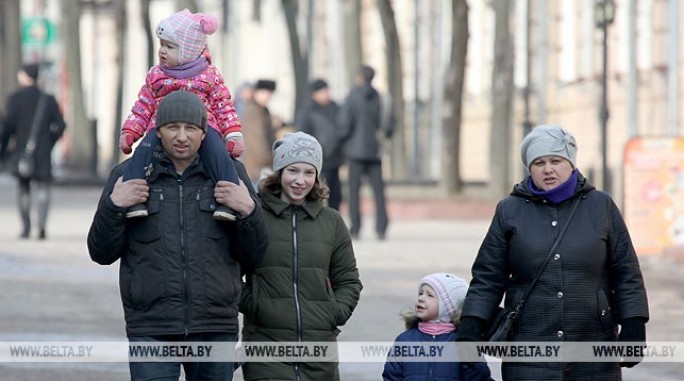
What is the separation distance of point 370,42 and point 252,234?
1706 inches

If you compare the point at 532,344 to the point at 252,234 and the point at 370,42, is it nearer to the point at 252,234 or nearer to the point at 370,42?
the point at 252,234

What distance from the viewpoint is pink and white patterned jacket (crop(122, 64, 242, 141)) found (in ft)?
27.0

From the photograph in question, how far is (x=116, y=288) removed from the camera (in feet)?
54.6

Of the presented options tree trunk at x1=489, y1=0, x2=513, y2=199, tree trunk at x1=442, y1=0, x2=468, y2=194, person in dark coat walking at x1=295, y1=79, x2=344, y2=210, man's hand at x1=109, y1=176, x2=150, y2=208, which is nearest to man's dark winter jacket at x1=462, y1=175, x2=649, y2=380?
man's hand at x1=109, y1=176, x2=150, y2=208

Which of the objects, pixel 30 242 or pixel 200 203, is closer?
pixel 200 203

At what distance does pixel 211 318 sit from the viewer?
7477 millimetres

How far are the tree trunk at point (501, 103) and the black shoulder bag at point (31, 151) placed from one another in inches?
401

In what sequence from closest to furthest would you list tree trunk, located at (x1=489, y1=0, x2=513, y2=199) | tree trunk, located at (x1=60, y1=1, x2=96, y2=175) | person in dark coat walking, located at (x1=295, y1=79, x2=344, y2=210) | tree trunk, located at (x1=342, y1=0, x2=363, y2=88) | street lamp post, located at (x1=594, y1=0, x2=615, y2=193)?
person in dark coat walking, located at (x1=295, y1=79, x2=344, y2=210) → street lamp post, located at (x1=594, y1=0, x2=615, y2=193) → tree trunk, located at (x1=489, y1=0, x2=513, y2=199) → tree trunk, located at (x1=342, y1=0, x2=363, y2=88) → tree trunk, located at (x1=60, y1=1, x2=96, y2=175)

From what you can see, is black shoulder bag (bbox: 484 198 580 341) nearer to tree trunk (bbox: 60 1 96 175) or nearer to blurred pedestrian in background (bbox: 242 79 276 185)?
blurred pedestrian in background (bbox: 242 79 276 185)

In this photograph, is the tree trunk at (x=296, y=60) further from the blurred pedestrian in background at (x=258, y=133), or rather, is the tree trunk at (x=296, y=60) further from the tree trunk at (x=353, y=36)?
the blurred pedestrian in background at (x=258, y=133)

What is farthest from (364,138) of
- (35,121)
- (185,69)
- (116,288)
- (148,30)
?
(148,30)

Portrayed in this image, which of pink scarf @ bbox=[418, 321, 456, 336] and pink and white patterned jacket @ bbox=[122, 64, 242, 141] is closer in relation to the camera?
pink scarf @ bbox=[418, 321, 456, 336]

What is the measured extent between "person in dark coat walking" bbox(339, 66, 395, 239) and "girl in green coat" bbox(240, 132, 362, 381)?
14677 mm

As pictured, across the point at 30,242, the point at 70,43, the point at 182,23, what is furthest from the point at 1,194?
the point at 182,23
